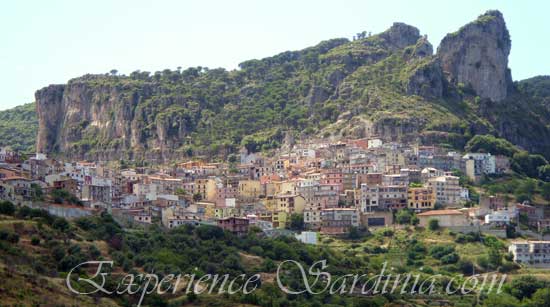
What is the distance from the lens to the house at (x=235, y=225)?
8019 cm

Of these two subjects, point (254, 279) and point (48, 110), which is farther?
point (48, 110)

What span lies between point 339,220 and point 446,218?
7157 millimetres

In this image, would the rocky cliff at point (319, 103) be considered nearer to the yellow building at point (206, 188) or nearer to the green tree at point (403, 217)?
the yellow building at point (206, 188)

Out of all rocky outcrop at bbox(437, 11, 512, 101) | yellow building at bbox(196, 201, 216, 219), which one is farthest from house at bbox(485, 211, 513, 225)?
rocky outcrop at bbox(437, 11, 512, 101)

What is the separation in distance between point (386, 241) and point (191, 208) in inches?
526

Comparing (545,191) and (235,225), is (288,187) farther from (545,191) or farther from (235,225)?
(545,191)

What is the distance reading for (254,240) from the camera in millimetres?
78000

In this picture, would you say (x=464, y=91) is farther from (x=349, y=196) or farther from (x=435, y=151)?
(x=349, y=196)

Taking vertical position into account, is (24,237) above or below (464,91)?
below

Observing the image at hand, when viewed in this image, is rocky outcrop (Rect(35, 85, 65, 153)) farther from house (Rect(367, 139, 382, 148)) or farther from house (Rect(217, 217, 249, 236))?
house (Rect(217, 217, 249, 236))

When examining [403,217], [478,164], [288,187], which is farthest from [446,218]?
[478,164]

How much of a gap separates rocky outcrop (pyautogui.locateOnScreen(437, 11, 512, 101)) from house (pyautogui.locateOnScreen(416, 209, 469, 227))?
3615cm

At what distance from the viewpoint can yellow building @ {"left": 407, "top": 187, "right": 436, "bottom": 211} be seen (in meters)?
92.2

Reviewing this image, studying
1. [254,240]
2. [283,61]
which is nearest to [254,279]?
[254,240]
